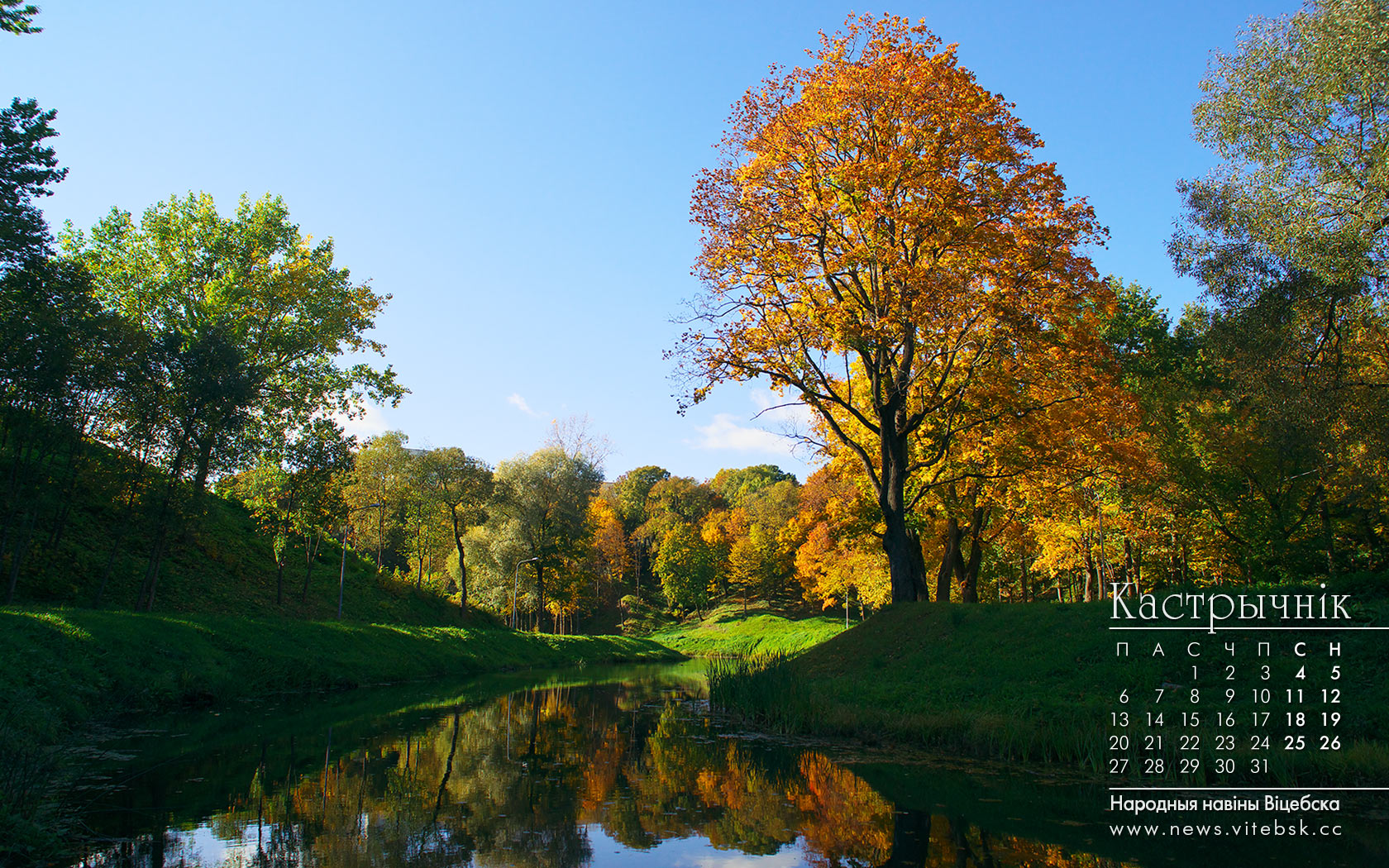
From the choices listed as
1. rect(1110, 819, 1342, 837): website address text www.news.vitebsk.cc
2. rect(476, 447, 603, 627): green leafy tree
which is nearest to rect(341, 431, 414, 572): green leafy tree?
rect(476, 447, 603, 627): green leafy tree

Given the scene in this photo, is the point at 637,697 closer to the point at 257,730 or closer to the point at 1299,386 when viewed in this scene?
the point at 257,730

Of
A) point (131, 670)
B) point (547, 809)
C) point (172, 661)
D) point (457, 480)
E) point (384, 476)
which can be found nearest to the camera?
point (547, 809)

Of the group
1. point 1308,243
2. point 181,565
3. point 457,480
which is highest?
point 1308,243

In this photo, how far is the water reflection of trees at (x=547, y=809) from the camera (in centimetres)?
577

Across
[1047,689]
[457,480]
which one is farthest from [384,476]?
[1047,689]

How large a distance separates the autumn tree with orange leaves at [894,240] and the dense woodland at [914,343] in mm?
72

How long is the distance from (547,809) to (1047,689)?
26.4 ft

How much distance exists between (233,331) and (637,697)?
19.1 meters

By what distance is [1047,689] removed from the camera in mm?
11414

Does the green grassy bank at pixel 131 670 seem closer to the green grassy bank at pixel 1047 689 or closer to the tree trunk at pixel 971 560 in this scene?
the green grassy bank at pixel 1047 689

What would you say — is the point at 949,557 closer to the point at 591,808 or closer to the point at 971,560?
the point at 971,560

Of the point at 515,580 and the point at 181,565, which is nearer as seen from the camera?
the point at 181,565

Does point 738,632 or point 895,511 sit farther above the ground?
point 895,511

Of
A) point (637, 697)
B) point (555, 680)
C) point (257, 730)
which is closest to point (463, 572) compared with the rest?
point (555, 680)
